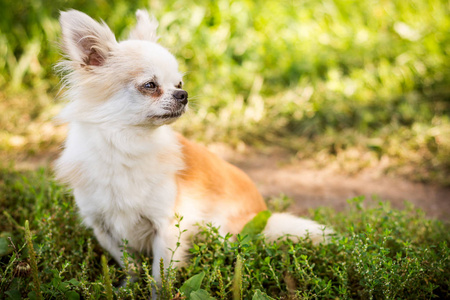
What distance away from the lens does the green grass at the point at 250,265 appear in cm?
178

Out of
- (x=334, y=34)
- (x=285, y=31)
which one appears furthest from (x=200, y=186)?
(x=334, y=34)

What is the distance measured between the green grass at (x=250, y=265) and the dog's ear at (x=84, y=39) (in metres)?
0.89

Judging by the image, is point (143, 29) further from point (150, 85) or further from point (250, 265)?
point (250, 265)

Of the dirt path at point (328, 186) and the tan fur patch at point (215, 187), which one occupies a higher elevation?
the tan fur patch at point (215, 187)

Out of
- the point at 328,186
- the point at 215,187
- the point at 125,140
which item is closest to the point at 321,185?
the point at 328,186

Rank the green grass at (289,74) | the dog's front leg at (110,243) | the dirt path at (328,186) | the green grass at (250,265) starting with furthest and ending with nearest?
Answer: the green grass at (289,74)
the dirt path at (328,186)
the dog's front leg at (110,243)
the green grass at (250,265)

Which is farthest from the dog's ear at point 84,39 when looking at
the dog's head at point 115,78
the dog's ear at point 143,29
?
the dog's ear at point 143,29

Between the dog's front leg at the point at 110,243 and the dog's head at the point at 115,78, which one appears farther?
the dog's front leg at the point at 110,243

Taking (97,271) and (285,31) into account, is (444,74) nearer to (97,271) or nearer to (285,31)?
(285,31)

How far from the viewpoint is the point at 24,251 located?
208 centimetres

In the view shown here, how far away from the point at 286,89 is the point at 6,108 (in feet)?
11.3

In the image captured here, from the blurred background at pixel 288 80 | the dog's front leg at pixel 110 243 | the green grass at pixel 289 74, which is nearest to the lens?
the dog's front leg at pixel 110 243

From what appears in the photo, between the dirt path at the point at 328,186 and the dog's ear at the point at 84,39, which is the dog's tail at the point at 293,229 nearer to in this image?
the dirt path at the point at 328,186

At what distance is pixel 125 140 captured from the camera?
196cm
